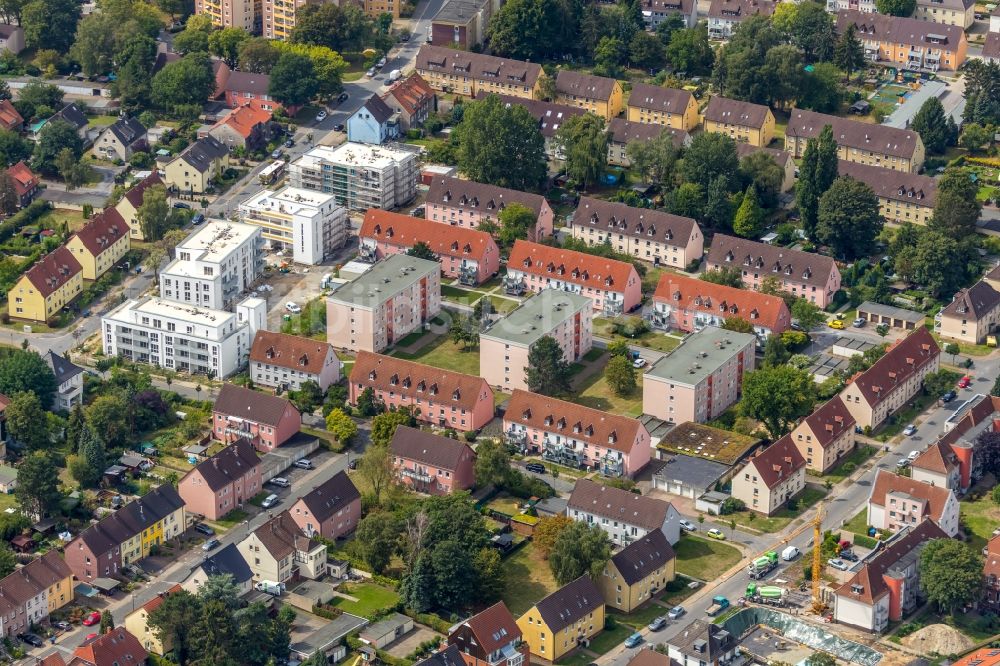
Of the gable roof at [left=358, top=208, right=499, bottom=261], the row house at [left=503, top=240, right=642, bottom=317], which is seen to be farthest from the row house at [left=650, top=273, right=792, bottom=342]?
the gable roof at [left=358, top=208, right=499, bottom=261]

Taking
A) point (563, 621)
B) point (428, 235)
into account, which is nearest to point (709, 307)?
point (428, 235)

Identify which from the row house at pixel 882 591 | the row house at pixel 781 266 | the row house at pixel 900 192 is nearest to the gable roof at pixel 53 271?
the row house at pixel 781 266

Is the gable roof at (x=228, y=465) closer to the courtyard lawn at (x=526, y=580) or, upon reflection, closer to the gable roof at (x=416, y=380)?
the gable roof at (x=416, y=380)

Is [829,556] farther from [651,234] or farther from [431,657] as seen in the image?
[651,234]

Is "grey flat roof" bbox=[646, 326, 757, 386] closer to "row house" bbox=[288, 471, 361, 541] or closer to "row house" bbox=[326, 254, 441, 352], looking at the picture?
"row house" bbox=[326, 254, 441, 352]

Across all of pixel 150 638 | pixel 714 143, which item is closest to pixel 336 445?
pixel 150 638

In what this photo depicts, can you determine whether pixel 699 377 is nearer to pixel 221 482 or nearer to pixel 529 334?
pixel 529 334
